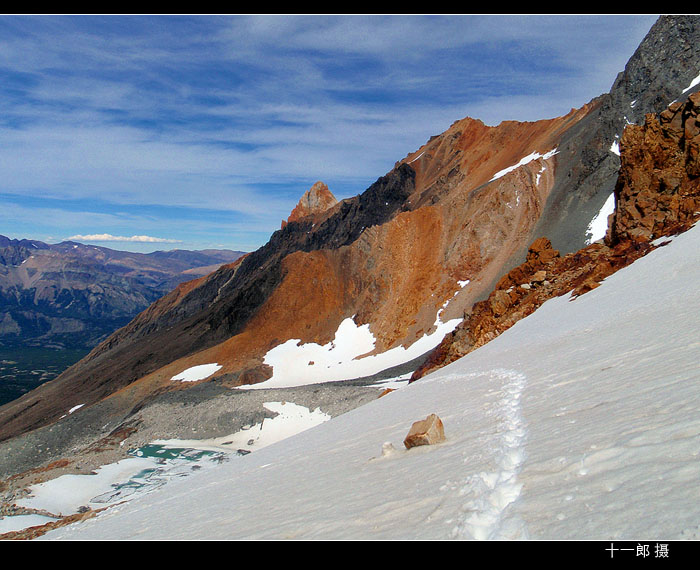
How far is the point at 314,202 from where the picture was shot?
413ft

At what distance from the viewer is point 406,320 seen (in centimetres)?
5384

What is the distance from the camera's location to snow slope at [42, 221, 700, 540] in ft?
10.3

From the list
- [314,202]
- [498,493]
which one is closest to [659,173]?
[498,493]

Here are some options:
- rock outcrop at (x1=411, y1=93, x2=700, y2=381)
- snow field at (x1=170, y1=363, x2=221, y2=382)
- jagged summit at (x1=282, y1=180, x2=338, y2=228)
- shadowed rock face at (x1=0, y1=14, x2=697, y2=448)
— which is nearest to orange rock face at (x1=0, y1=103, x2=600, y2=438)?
shadowed rock face at (x1=0, y1=14, x2=697, y2=448)

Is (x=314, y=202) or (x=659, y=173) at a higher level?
(x=314, y=202)

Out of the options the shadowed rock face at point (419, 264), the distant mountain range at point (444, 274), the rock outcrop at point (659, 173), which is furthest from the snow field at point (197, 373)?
the rock outcrop at point (659, 173)

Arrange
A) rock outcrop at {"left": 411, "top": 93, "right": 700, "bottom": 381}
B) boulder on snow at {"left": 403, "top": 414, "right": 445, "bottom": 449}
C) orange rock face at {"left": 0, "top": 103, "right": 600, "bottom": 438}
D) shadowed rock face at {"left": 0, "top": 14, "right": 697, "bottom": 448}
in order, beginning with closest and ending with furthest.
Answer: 1. boulder on snow at {"left": 403, "top": 414, "right": 445, "bottom": 449}
2. rock outcrop at {"left": 411, "top": 93, "right": 700, "bottom": 381}
3. shadowed rock face at {"left": 0, "top": 14, "right": 697, "bottom": 448}
4. orange rock face at {"left": 0, "top": 103, "right": 600, "bottom": 438}

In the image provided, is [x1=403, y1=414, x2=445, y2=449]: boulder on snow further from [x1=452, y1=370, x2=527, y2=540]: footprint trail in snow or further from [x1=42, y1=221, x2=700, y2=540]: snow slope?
[x1=452, y1=370, x2=527, y2=540]: footprint trail in snow

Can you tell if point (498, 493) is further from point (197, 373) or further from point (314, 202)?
point (314, 202)

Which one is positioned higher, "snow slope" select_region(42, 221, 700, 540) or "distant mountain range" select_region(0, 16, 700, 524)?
"distant mountain range" select_region(0, 16, 700, 524)

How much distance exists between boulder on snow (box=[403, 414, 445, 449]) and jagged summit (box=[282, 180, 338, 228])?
118880 millimetres

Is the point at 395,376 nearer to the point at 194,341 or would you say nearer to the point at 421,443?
the point at 421,443

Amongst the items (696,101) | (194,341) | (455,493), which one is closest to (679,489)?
(455,493)

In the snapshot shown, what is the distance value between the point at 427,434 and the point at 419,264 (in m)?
53.7
